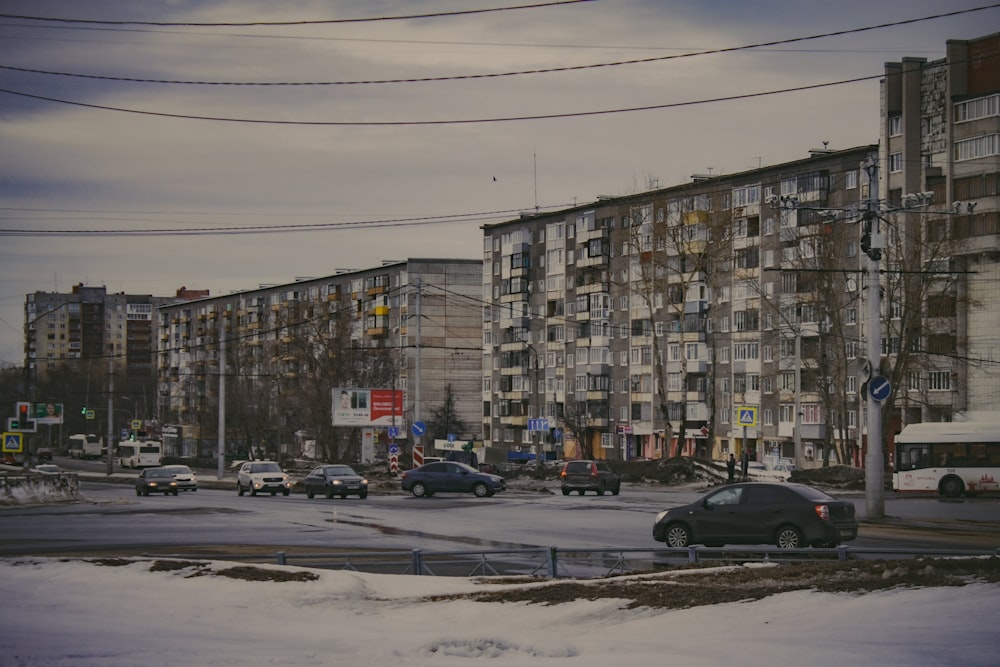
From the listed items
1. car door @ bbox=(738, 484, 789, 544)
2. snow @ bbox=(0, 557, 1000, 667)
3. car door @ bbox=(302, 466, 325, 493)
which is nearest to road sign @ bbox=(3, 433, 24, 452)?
car door @ bbox=(302, 466, 325, 493)

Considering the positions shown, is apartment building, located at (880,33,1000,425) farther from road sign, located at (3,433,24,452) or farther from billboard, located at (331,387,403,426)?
road sign, located at (3,433,24,452)

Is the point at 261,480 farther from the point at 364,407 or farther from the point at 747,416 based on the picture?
the point at 747,416

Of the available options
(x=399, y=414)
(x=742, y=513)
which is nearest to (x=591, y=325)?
(x=399, y=414)

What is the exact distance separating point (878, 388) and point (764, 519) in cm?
1057

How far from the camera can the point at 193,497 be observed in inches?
2125

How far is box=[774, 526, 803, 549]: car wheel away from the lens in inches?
912

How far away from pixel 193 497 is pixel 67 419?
133 m

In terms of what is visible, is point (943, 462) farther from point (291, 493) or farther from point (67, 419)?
point (67, 419)

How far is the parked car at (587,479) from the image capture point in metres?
53.4

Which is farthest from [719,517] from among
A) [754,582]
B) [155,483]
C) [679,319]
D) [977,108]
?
[679,319]

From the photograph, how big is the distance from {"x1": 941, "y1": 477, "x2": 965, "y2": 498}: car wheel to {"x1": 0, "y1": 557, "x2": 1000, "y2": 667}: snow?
37.9 m

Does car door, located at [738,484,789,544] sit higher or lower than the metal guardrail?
higher

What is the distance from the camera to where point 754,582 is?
1612 centimetres

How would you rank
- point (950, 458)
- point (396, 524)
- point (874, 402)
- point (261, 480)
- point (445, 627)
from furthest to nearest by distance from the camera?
point (261, 480), point (950, 458), point (396, 524), point (874, 402), point (445, 627)
